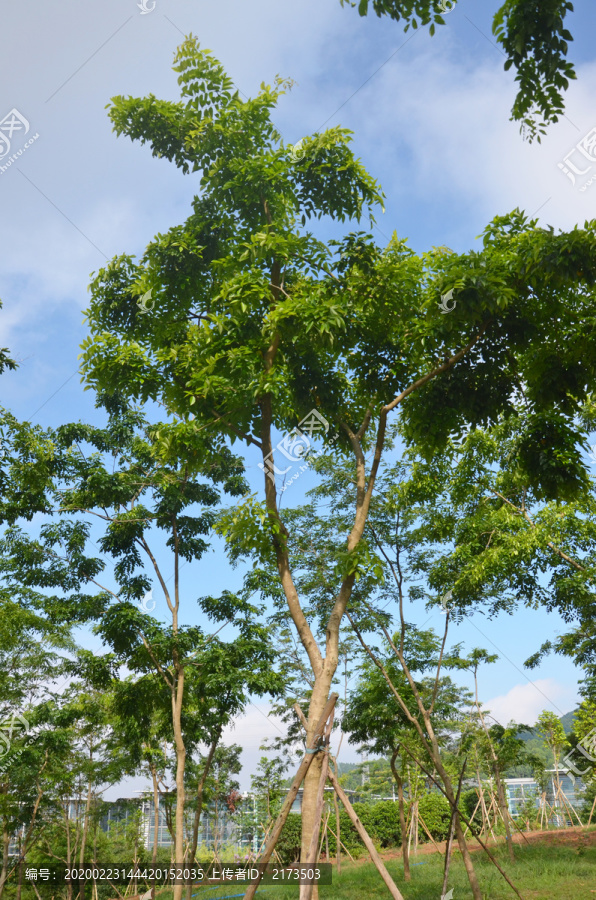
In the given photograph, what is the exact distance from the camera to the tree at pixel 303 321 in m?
6.60

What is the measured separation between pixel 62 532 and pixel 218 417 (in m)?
9.22

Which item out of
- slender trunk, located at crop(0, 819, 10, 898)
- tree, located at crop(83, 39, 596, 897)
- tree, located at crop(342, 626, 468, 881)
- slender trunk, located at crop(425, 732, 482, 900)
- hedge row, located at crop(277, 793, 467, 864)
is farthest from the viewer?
hedge row, located at crop(277, 793, 467, 864)

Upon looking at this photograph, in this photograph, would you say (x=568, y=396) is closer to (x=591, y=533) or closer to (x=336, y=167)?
(x=336, y=167)

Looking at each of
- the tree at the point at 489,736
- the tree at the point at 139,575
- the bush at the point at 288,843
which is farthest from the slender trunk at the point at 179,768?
the bush at the point at 288,843

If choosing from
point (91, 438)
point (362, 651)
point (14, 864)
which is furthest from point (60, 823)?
point (91, 438)

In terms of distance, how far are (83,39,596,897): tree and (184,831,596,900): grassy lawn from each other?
965 centimetres

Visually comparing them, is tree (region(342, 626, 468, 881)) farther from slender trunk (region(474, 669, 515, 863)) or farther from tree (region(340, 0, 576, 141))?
tree (region(340, 0, 576, 141))

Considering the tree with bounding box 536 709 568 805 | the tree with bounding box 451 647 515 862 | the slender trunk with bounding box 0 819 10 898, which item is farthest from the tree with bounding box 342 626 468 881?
the slender trunk with bounding box 0 819 10 898

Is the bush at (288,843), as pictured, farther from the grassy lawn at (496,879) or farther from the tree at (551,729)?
the tree at (551,729)

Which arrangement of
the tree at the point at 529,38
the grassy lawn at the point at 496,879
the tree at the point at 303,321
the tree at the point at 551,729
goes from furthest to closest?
the tree at the point at 551,729 < the grassy lawn at the point at 496,879 < the tree at the point at 303,321 < the tree at the point at 529,38

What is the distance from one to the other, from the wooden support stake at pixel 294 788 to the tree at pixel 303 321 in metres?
0.11

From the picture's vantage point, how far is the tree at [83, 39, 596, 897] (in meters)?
6.60

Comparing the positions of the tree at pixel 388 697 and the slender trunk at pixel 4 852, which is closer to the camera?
the tree at pixel 388 697

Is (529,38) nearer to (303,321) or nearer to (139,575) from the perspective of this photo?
(303,321)
